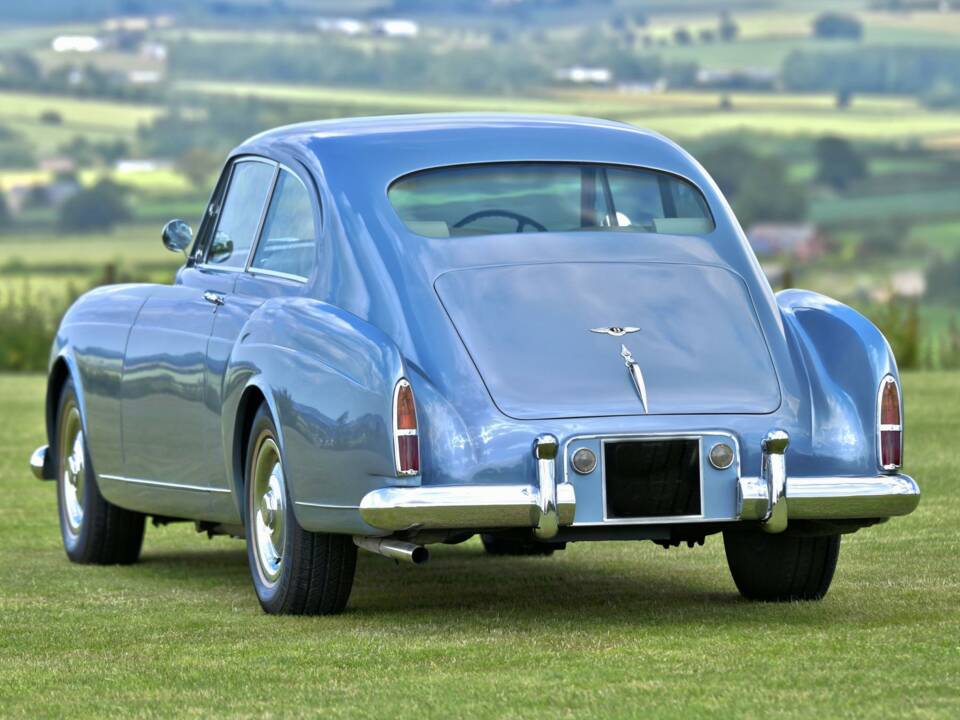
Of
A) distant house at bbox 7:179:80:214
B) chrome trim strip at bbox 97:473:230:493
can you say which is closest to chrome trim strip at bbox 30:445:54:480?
chrome trim strip at bbox 97:473:230:493

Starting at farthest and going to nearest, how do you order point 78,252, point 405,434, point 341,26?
point 341,26, point 78,252, point 405,434

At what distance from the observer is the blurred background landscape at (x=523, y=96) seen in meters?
89.6

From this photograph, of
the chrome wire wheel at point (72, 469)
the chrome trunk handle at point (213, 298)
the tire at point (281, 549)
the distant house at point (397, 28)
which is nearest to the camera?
the tire at point (281, 549)

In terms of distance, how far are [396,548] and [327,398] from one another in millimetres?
555

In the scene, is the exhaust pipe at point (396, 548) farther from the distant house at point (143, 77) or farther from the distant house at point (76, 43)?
the distant house at point (76, 43)

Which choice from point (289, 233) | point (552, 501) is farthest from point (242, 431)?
point (552, 501)

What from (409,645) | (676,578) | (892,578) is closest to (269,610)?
(409,645)

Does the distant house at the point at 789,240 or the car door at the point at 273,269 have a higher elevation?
the car door at the point at 273,269

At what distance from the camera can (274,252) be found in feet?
28.1

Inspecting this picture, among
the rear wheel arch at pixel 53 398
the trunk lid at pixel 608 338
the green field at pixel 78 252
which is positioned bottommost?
the green field at pixel 78 252

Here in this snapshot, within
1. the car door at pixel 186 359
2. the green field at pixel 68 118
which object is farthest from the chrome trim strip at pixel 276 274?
the green field at pixel 68 118

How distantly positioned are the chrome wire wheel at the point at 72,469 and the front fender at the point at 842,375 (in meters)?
3.78

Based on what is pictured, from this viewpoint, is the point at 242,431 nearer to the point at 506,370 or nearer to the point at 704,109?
the point at 506,370

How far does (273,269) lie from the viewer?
8523 millimetres
